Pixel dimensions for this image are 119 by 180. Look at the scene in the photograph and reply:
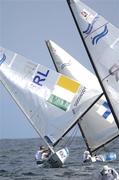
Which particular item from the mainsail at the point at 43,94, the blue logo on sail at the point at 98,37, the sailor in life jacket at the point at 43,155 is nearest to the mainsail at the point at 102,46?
the blue logo on sail at the point at 98,37

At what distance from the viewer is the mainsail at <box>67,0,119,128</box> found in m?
28.9

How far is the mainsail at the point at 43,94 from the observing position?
1508 inches

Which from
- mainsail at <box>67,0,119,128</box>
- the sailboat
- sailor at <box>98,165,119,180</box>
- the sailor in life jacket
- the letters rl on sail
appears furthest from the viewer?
the sailor in life jacket

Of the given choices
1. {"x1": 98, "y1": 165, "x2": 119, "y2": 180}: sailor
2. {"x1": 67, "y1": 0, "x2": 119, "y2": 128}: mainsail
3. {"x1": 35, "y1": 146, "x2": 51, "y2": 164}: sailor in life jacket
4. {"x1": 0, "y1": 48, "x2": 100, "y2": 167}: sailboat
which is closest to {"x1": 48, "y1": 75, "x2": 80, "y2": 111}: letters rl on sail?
{"x1": 0, "y1": 48, "x2": 100, "y2": 167}: sailboat

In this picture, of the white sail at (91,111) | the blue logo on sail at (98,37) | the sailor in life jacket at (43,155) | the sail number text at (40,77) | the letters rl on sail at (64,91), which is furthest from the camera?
the white sail at (91,111)

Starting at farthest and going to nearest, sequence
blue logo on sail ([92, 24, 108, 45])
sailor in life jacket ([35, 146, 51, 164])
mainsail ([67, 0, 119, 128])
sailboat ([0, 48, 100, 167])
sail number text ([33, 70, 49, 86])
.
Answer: sailor in life jacket ([35, 146, 51, 164]) → sail number text ([33, 70, 49, 86]) → sailboat ([0, 48, 100, 167]) → blue logo on sail ([92, 24, 108, 45]) → mainsail ([67, 0, 119, 128])

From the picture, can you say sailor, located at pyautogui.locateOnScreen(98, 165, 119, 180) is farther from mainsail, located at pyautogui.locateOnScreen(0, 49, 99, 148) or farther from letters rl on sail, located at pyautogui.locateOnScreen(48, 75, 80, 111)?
letters rl on sail, located at pyautogui.locateOnScreen(48, 75, 80, 111)

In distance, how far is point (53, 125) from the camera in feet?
128

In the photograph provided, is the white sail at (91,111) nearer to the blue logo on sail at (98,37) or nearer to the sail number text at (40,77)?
the sail number text at (40,77)

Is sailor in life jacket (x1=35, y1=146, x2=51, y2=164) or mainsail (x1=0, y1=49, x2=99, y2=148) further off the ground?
mainsail (x1=0, y1=49, x2=99, y2=148)

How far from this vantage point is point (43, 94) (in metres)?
39.2

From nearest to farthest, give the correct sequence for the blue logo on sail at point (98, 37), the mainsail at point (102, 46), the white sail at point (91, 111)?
the mainsail at point (102, 46) → the blue logo on sail at point (98, 37) → the white sail at point (91, 111)

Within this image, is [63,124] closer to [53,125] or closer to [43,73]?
[53,125]

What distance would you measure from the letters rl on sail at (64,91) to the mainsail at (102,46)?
28.8 feet
